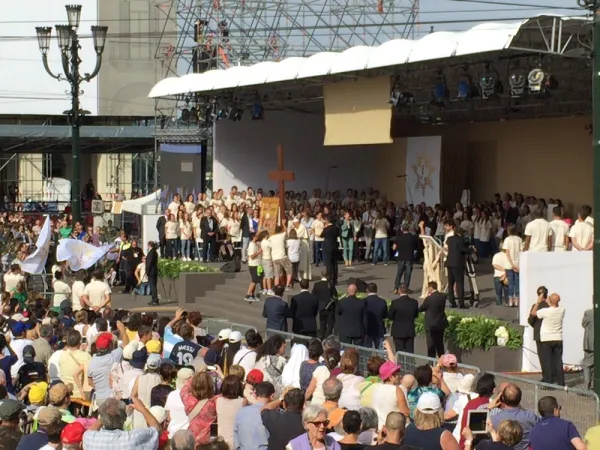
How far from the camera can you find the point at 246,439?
9.88 m

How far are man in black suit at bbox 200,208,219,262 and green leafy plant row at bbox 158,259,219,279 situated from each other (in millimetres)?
930

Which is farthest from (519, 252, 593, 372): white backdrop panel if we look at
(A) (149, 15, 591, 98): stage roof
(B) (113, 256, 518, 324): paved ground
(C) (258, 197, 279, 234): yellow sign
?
(C) (258, 197, 279, 234): yellow sign

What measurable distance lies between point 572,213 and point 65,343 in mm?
21713

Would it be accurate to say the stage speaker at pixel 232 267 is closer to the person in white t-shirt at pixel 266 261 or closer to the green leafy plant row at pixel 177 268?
the green leafy plant row at pixel 177 268

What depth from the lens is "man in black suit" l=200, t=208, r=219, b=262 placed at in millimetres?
30766

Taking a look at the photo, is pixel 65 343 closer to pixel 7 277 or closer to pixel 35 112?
pixel 7 277

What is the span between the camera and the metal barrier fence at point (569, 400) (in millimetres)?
11500

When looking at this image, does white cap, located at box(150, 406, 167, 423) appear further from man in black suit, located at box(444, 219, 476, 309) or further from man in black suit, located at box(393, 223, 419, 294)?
man in black suit, located at box(393, 223, 419, 294)

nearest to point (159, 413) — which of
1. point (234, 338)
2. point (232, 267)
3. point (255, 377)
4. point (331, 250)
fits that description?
point (255, 377)

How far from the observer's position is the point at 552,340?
55.6 feet

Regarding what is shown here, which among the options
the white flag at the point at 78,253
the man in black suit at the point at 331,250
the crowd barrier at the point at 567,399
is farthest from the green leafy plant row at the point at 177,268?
the crowd barrier at the point at 567,399

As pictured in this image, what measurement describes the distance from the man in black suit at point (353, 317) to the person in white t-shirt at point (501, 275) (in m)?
4.69

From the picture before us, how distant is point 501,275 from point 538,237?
3.35 ft

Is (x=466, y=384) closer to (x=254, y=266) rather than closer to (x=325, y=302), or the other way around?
(x=325, y=302)
